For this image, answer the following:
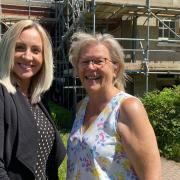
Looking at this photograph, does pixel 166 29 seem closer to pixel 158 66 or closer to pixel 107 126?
pixel 158 66

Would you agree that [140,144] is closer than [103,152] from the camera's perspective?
Yes

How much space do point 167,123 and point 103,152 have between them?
799cm

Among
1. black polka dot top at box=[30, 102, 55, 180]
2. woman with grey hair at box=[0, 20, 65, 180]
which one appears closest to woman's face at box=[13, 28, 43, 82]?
woman with grey hair at box=[0, 20, 65, 180]

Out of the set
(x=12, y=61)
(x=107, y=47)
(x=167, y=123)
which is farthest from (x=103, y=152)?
(x=167, y=123)

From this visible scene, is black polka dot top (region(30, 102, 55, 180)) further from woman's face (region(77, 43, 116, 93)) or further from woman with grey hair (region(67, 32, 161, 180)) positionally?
woman's face (region(77, 43, 116, 93))

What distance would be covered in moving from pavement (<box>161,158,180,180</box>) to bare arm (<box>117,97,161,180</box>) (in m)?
6.14

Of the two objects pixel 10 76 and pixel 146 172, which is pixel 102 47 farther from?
pixel 146 172

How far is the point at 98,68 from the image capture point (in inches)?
127

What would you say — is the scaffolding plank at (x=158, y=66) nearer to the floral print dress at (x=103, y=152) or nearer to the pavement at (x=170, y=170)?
the pavement at (x=170, y=170)

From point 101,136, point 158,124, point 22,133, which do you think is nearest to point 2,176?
point 22,133


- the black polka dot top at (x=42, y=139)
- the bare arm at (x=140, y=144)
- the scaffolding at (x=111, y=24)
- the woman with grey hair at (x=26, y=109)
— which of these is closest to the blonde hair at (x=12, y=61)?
the woman with grey hair at (x=26, y=109)

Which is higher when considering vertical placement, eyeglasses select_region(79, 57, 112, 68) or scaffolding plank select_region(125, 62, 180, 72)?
eyeglasses select_region(79, 57, 112, 68)

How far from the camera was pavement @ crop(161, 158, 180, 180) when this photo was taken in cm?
905

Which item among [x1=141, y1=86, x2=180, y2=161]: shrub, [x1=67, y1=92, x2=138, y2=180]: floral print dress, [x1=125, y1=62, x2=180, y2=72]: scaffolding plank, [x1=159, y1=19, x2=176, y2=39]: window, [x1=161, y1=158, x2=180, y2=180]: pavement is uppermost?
[x1=159, y1=19, x2=176, y2=39]: window
